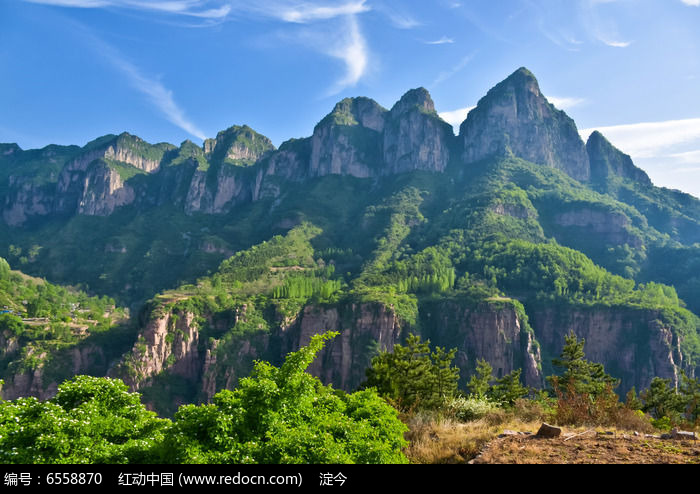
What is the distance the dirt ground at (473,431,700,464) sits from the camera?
12938 millimetres

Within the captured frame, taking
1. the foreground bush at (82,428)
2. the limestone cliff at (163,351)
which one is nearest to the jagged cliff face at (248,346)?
the limestone cliff at (163,351)

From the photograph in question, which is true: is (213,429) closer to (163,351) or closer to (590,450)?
(590,450)

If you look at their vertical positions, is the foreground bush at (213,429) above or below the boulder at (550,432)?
above

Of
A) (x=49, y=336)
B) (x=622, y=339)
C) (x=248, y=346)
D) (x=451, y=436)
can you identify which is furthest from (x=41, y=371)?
(x=622, y=339)

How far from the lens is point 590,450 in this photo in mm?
13750

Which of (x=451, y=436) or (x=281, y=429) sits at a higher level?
(x=281, y=429)

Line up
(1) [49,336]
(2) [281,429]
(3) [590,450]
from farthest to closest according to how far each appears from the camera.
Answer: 1. (1) [49,336]
2. (3) [590,450]
3. (2) [281,429]

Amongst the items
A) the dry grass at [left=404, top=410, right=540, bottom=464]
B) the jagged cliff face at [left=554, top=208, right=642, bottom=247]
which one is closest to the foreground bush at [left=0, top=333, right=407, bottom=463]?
the dry grass at [left=404, top=410, right=540, bottom=464]

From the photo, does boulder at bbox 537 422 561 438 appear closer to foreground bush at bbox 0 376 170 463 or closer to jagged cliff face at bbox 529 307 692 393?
foreground bush at bbox 0 376 170 463

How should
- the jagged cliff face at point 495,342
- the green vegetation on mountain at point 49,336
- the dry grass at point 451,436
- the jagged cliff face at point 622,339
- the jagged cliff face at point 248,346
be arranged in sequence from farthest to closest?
the jagged cliff face at point 495,342
the jagged cliff face at point 248,346
the jagged cliff face at point 622,339
the green vegetation on mountain at point 49,336
the dry grass at point 451,436

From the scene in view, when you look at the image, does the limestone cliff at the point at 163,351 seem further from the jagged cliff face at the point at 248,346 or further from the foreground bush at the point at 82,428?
the foreground bush at the point at 82,428

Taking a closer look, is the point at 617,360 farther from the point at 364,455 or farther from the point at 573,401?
the point at 364,455

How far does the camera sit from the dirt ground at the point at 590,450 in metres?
12.9
